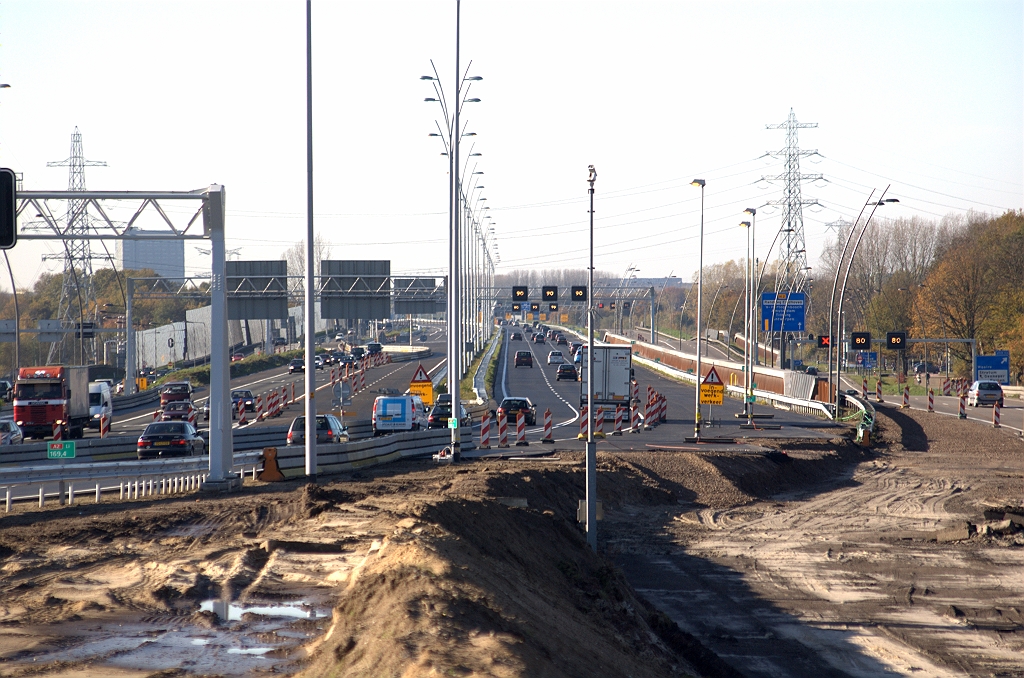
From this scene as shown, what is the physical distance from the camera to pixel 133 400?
59.8 m

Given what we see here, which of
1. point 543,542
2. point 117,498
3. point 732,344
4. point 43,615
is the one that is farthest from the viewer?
point 732,344

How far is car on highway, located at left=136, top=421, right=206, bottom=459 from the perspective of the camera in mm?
28844

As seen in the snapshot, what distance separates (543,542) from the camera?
15641 mm

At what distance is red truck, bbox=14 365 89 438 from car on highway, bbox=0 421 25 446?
11.5ft

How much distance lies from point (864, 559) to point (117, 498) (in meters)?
16.5

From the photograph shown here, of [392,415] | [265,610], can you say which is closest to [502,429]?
[392,415]

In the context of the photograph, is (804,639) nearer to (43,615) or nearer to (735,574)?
(735,574)

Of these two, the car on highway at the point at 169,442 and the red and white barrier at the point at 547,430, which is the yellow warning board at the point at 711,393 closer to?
the red and white barrier at the point at 547,430

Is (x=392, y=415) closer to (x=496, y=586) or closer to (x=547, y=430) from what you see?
(x=547, y=430)

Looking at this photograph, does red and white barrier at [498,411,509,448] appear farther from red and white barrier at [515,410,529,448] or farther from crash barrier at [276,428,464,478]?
crash barrier at [276,428,464,478]

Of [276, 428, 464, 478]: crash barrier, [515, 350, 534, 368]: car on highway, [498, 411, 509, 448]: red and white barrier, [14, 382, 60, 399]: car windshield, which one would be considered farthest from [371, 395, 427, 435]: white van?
[515, 350, 534, 368]: car on highway

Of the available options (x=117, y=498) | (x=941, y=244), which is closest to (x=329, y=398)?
(x=117, y=498)

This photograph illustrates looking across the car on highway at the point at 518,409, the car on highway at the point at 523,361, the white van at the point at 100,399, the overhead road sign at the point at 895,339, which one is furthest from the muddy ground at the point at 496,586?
the car on highway at the point at 523,361

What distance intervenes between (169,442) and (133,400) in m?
33.5
